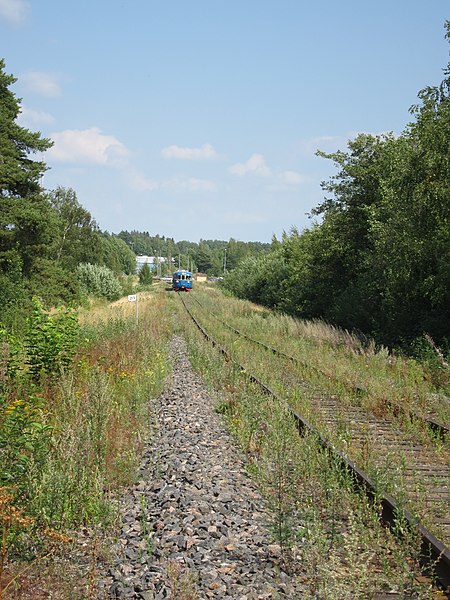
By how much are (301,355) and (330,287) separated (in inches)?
534

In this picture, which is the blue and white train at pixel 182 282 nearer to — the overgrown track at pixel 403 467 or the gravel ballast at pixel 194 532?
the overgrown track at pixel 403 467

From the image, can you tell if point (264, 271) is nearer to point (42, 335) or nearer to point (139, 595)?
Answer: point (42, 335)

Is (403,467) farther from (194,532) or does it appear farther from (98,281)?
(98,281)

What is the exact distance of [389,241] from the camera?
17344 millimetres

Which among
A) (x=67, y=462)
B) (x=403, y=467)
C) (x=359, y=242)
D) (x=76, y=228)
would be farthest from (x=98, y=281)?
(x=403, y=467)

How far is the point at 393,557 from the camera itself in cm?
393

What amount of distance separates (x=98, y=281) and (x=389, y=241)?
3733cm

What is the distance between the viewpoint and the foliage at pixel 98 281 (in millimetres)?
49188

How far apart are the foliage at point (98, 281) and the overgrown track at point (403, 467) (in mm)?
41820

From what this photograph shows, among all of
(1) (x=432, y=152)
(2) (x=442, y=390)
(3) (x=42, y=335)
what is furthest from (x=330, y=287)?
(3) (x=42, y=335)

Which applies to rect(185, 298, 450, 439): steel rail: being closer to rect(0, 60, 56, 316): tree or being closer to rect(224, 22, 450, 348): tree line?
rect(224, 22, 450, 348): tree line

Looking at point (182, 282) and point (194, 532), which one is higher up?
point (182, 282)

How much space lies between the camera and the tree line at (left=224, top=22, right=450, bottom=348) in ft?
48.4

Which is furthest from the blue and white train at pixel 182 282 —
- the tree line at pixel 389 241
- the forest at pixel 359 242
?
the tree line at pixel 389 241
